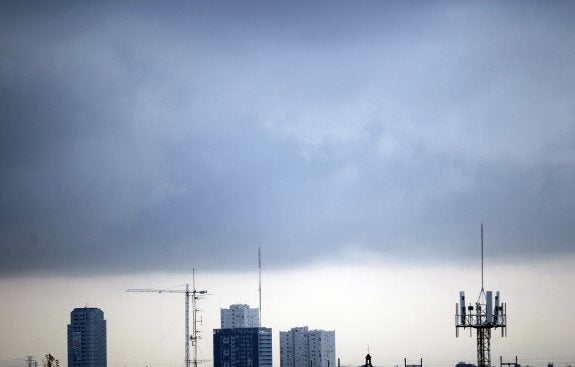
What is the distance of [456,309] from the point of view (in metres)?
160

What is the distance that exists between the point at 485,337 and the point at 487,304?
5.08 metres

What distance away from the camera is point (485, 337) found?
16225 centimetres

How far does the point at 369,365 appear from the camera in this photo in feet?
588

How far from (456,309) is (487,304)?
4574 millimetres

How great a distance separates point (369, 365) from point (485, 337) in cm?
2361

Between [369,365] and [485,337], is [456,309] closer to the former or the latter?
[485,337]

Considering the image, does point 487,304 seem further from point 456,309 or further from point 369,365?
point 369,365

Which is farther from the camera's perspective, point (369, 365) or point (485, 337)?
point (369, 365)

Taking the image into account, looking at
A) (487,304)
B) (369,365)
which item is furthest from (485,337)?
(369,365)

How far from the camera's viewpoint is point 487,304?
160625mm

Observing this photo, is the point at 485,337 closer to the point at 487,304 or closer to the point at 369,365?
the point at 487,304

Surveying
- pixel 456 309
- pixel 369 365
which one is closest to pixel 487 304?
pixel 456 309

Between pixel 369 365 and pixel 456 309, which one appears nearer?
pixel 456 309
